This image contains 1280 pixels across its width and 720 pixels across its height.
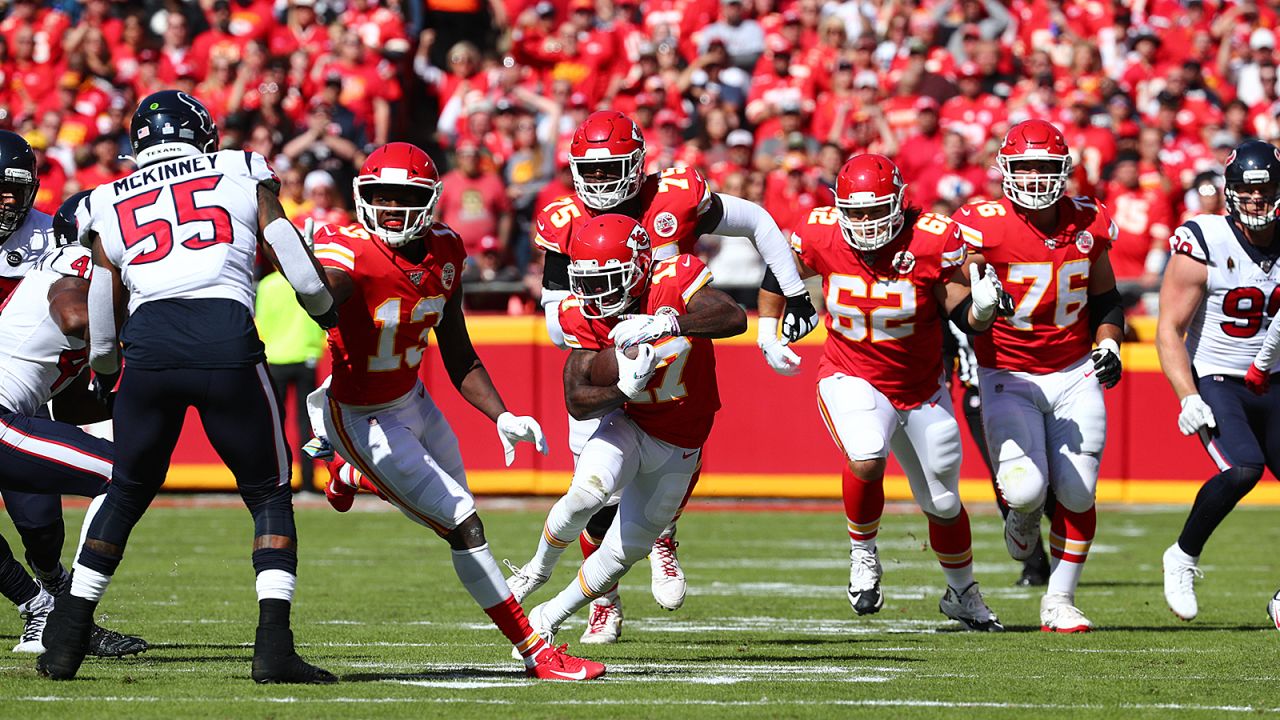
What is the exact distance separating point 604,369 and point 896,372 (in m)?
1.76

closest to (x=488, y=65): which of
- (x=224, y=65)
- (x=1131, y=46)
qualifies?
(x=224, y=65)

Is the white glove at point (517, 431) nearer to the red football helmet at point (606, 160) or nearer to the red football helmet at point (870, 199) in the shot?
the red football helmet at point (606, 160)

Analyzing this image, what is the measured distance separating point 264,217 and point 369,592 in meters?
3.34

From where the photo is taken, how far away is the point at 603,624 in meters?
6.79

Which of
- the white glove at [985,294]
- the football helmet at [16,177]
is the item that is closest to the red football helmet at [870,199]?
the white glove at [985,294]

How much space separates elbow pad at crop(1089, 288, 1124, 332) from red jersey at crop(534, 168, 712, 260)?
170 centimetres

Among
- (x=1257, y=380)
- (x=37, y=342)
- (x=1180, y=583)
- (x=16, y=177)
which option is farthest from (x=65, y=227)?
(x=1257, y=380)

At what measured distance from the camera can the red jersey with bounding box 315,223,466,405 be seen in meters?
5.83

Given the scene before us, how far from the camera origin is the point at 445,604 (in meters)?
7.99

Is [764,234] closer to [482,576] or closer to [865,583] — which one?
[865,583]

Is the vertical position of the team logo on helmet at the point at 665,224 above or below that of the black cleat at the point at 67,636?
above

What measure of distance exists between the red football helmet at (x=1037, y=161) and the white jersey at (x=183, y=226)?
3220 mm

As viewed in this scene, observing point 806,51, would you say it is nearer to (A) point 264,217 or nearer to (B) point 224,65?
(B) point 224,65

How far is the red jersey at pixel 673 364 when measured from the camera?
6.03m
